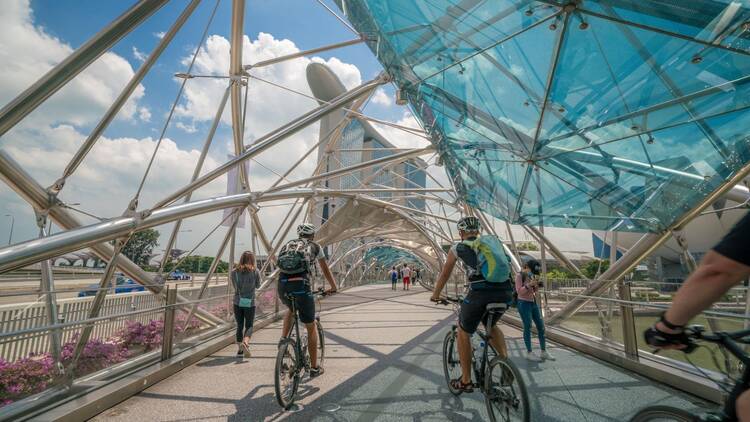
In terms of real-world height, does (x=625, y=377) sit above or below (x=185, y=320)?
below

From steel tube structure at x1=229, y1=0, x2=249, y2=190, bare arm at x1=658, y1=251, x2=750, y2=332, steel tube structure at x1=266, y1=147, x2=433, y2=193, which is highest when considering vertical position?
steel tube structure at x1=229, y1=0, x2=249, y2=190

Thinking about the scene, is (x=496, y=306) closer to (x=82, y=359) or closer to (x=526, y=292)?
(x=526, y=292)

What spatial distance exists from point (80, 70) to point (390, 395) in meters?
5.64

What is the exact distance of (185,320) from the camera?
6754mm

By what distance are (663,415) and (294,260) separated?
381 cm

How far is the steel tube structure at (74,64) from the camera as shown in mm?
4422

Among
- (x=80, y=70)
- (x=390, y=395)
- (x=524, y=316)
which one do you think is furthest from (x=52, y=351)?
(x=524, y=316)

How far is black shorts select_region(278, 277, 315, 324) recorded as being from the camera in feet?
15.9

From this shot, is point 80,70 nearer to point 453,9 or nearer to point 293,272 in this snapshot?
point 293,272

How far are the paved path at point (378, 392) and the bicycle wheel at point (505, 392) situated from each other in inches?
21.4

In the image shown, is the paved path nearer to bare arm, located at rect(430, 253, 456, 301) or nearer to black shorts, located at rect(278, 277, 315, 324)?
black shorts, located at rect(278, 277, 315, 324)

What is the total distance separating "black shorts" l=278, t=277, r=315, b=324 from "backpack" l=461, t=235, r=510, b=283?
2131mm

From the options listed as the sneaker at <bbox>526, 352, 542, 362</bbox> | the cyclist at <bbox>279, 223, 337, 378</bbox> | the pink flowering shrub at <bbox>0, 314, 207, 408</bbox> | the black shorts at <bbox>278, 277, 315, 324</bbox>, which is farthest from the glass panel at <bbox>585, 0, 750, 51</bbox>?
the pink flowering shrub at <bbox>0, 314, 207, 408</bbox>

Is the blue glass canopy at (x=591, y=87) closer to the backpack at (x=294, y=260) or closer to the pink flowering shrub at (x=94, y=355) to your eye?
the backpack at (x=294, y=260)
